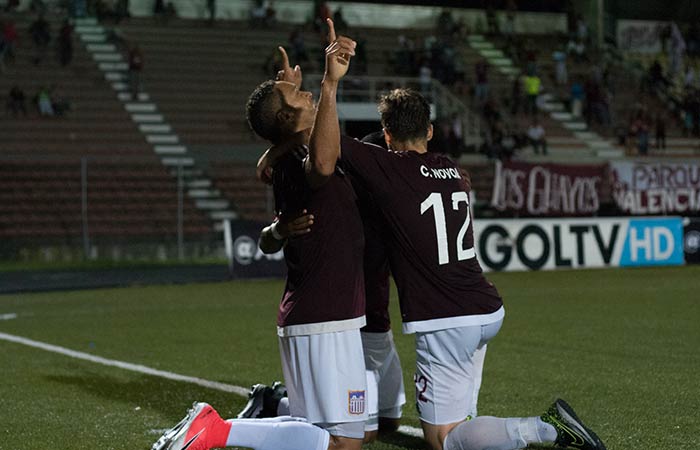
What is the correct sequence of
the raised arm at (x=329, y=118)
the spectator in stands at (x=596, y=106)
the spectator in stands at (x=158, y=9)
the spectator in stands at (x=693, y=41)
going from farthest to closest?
the spectator in stands at (x=693, y=41) → the spectator in stands at (x=596, y=106) → the spectator in stands at (x=158, y=9) → the raised arm at (x=329, y=118)

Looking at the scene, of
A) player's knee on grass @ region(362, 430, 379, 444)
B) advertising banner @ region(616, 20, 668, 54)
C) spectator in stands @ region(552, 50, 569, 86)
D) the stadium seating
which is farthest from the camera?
advertising banner @ region(616, 20, 668, 54)

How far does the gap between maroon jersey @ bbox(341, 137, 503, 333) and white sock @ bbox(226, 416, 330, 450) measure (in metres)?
0.71

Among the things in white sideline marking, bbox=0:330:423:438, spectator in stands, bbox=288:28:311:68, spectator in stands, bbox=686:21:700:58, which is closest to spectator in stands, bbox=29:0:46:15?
spectator in stands, bbox=288:28:311:68

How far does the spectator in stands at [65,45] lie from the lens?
31.4m

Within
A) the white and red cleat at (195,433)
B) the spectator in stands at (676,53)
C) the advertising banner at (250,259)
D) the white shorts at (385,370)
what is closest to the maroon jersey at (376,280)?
the white shorts at (385,370)

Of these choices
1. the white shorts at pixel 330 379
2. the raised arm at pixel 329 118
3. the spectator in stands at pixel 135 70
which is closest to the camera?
the raised arm at pixel 329 118

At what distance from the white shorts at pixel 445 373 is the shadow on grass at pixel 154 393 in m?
2.27

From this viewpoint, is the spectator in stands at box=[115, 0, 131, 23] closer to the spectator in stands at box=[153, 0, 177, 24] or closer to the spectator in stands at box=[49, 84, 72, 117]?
the spectator in stands at box=[153, 0, 177, 24]

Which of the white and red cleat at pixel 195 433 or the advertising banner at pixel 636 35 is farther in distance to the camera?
the advertising banner at pixel 636 35

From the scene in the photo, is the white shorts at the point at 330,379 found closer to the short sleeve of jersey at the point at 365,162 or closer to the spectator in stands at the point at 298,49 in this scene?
the short sleeve of jersey at the point at 365,162

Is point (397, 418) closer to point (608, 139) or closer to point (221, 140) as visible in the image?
point (221, 140)

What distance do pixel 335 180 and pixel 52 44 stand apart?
1133 inches

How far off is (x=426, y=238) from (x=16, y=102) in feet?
83.3

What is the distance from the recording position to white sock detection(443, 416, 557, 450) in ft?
17.1
